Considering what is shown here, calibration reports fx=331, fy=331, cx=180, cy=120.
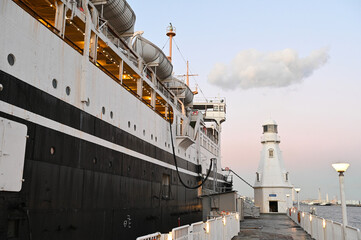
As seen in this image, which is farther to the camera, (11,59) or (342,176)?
(342,176)

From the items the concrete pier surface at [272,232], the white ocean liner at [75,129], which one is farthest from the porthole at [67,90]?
the concrete pier surface at [272,232]

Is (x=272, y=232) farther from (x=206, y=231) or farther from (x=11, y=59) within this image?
(x=11, y=59)

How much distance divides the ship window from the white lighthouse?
28172mm

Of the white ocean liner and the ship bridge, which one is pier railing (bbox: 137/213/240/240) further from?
the ship bridge

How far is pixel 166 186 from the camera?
1766 cm

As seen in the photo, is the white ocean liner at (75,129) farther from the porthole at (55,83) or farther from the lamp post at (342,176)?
the lamp post at (342,176)

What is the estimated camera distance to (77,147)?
911cm

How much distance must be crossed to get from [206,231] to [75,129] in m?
5.65

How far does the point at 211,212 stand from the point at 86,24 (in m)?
20.5

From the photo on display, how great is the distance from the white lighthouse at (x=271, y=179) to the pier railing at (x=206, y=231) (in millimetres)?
26250

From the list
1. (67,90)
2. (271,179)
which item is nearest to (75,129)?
(67,90)

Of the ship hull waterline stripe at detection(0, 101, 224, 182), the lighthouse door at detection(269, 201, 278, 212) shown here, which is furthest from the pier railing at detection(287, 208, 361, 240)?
the lighthouse door at detection(269, 201, 278, 212)

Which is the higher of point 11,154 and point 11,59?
point 11,59

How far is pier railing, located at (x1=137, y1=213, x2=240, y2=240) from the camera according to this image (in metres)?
7.52
